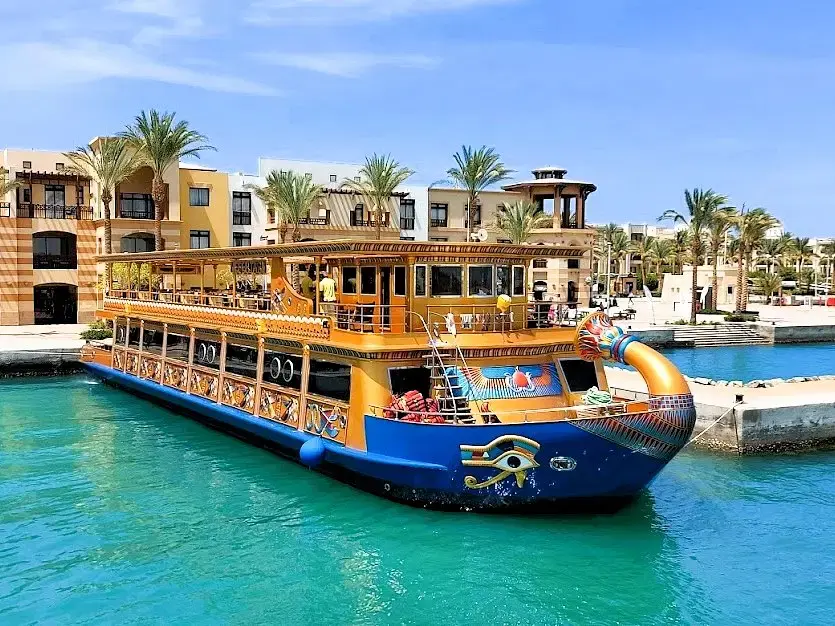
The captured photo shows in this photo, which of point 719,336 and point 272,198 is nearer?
point 719,336

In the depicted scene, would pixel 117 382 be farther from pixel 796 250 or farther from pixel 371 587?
pixel 796 250

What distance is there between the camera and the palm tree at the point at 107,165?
42.4 meters

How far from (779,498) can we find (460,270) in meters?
8.37

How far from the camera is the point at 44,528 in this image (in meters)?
14.6

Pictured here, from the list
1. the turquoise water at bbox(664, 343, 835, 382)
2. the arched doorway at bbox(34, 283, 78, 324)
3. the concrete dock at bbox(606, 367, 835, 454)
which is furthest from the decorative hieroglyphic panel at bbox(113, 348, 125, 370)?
the turquoise water at bbox(664, 343, 835, 382)

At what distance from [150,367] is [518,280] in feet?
46.6

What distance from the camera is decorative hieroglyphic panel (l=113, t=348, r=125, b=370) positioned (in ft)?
92.8

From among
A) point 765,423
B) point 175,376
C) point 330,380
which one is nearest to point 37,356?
point 175,376

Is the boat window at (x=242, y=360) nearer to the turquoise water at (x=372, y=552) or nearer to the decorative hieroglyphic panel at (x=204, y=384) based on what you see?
the decorative hieroglyphic panel at (x=204, y=384)

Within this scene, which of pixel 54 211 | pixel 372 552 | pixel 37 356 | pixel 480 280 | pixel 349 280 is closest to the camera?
pixel 372 552

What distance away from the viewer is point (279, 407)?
60.0ft

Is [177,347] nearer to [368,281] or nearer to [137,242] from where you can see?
[368,281]

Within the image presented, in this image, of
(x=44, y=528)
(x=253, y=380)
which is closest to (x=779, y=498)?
(x=253, y=380)

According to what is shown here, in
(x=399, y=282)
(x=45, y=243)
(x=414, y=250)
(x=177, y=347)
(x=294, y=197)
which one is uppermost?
(x=294, y=197)
